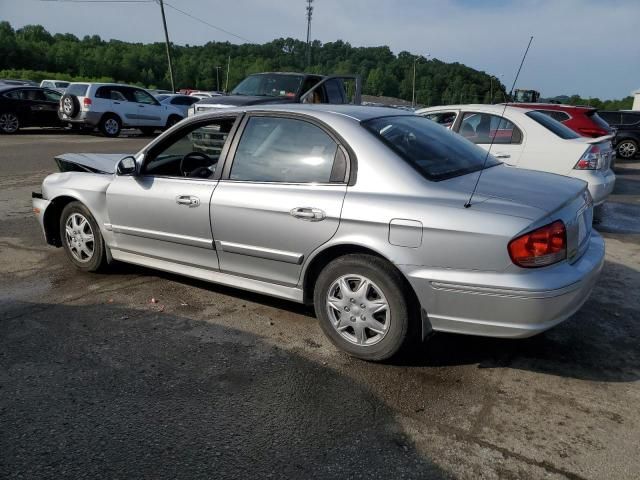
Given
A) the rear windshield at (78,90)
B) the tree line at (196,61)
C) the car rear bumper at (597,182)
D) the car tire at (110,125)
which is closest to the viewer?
the car rear bumper at (597,182)

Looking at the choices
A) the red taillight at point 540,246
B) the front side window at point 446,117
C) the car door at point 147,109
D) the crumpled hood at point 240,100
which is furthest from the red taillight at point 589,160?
the car door at point 147,109

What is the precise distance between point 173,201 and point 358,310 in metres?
1.69

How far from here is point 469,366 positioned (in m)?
3.38

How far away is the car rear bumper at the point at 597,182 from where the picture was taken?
6.74 metres

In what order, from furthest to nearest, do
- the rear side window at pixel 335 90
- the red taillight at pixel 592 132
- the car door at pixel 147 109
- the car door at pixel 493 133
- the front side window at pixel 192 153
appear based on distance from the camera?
the car door at pixel 147 109
the rear side window at pixel 335 90
the red taillight at pixel 592 132
the car door at pixel 493 133
the front side window at pixel 192 153

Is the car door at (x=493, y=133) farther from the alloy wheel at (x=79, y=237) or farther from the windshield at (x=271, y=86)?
the alloy wheel at (x=79, y=237)

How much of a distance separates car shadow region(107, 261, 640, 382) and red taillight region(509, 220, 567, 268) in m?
0.82

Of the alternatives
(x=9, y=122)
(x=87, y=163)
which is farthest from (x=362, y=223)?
(x=9, y=122)

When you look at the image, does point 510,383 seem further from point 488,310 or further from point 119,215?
point 119,215

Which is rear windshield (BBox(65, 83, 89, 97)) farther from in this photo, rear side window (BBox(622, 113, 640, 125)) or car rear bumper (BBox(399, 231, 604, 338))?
car rear bumper (BBox(399, 231, 604, 338))

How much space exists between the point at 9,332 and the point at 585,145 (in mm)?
6738

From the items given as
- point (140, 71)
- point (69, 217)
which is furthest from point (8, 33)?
point (69, 217)

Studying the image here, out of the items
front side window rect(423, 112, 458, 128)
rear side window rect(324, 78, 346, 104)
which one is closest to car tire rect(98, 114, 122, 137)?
rear side window rect(324, 78, 346, 104)

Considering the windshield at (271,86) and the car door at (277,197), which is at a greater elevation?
the windshield at (271,86)
